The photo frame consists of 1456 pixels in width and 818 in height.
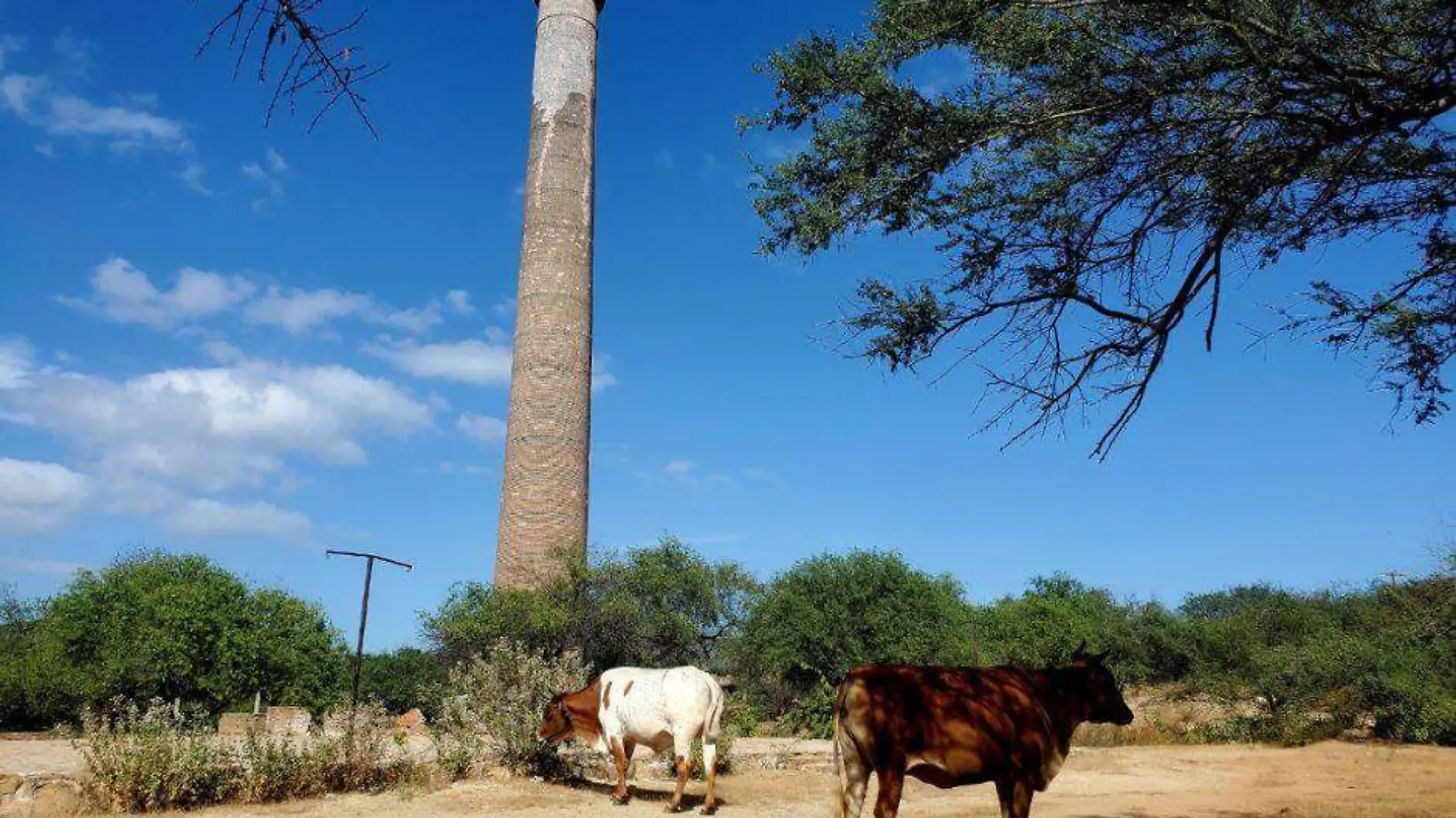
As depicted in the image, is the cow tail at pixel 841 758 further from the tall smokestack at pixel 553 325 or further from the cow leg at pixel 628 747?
the tall smokestack at pixel 553 325

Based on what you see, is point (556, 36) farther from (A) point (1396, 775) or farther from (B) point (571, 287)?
(A) point (1396, 775)

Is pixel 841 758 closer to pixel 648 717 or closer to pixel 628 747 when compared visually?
pixel 648 717

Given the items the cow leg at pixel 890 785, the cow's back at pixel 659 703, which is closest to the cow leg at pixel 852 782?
the cow leg at pixel 890 785

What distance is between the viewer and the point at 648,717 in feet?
36.7

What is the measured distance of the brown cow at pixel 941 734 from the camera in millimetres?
6242

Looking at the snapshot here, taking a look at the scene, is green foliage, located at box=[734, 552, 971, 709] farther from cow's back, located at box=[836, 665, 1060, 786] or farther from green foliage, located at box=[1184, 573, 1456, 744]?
cow's back, located at box=[836, 665, 1060, 786]

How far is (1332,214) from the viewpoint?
7.41 meters

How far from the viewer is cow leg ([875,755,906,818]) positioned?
610 cm

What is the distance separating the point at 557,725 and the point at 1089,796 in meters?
7.12

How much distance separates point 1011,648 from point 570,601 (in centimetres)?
1969

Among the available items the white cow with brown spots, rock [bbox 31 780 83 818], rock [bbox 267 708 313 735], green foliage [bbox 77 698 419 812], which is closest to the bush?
green foliage [bbox 77 698 419 812]

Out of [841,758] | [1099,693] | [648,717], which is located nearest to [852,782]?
[841,758]

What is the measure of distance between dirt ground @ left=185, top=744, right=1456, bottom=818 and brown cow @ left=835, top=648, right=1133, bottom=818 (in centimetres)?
488

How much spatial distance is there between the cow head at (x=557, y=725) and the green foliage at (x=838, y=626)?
17.9 m
